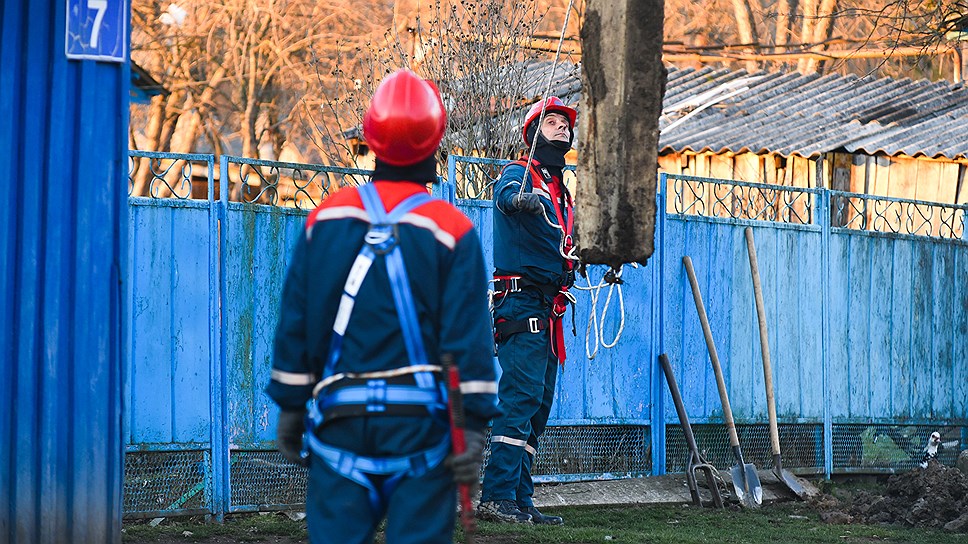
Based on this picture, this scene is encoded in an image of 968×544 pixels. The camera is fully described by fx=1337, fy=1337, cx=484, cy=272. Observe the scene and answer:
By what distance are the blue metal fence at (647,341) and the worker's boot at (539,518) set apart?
1292mm

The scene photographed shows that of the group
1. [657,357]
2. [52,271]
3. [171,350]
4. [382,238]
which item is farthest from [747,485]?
[382,238]

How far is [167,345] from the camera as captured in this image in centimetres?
726

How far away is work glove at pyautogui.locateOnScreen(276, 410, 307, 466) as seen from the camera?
3.75m

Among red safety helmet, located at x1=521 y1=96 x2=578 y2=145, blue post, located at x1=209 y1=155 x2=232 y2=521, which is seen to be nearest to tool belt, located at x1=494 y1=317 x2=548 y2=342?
red safety helmet, located at x1=521 y1=96 x2=578 y2=145

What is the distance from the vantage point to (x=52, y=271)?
16.4ft

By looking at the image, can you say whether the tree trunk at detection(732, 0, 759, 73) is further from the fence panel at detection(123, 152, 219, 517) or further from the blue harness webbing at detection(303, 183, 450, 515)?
the blue harness webbing at detection(303, 183, 450, 515)

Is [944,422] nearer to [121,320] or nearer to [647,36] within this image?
[647,36]

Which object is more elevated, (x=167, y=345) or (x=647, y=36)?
(x=647, y=36)

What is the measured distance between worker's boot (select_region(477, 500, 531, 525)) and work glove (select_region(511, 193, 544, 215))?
5.19 ft

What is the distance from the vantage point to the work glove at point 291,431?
3.75 meters

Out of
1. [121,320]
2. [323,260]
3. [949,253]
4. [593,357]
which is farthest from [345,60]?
[323,260]

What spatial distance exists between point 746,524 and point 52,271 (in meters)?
4.72

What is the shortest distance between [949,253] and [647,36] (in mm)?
7194

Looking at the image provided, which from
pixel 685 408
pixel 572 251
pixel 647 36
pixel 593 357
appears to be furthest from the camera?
pixel 685 408
